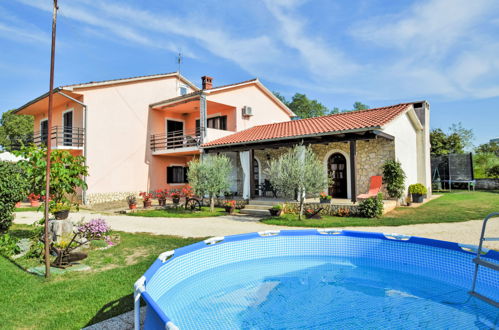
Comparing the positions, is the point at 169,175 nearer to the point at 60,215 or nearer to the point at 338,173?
the point at 338,173

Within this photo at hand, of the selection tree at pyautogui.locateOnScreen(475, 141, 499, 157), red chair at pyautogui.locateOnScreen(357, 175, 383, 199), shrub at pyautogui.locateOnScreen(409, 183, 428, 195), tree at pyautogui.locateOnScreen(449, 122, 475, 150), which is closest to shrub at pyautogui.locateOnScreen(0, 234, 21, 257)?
red chair at pyautogui.locateOnScreen(357, 175, 383, 199)

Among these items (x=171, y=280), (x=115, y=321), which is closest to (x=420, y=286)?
(x=171, y=280)

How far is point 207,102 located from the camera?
17.8m

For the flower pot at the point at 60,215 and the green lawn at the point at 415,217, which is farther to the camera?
the green lawn at the point at 415,217

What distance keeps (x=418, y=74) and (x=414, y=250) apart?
588 inches

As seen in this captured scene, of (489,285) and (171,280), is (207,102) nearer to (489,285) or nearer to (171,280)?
(171,280)

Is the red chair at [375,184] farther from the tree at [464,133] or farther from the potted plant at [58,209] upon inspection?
the tree at [464,133]

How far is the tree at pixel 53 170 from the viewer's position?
561 centimetres

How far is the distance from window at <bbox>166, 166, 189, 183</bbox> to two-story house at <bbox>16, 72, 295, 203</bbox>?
0.07 meters

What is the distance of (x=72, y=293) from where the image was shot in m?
3.97

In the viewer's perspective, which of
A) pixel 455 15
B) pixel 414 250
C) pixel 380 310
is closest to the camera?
pixel 380 310

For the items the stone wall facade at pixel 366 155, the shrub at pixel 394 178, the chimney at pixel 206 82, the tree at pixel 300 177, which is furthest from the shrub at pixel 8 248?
the chimney at pixel 206 82

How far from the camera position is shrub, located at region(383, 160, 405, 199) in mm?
12109

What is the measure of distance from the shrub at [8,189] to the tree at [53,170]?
4.88 feet
